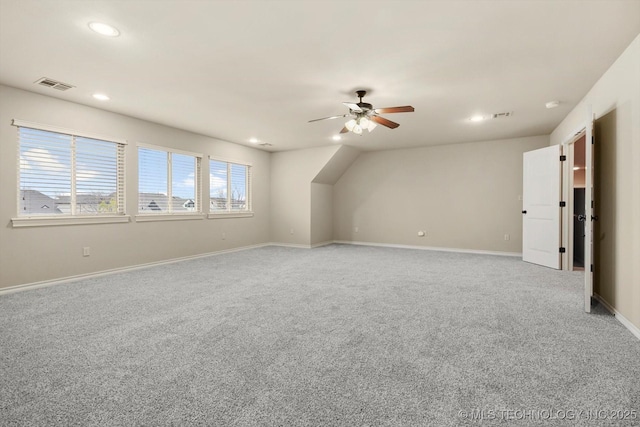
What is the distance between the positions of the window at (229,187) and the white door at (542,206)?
584 cm

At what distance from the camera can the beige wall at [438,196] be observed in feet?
20.7

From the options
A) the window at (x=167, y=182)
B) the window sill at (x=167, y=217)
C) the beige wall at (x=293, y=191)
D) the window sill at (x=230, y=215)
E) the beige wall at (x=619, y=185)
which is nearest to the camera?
the beige wall at (x=619, y=185)

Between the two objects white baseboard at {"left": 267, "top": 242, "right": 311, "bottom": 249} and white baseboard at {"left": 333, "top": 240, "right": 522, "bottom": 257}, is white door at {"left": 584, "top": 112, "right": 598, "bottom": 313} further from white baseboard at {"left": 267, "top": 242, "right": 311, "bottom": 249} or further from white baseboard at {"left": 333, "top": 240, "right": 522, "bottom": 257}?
white baseboard at {"left": 267, "top": 242, "right": 311, "bottom": 249}

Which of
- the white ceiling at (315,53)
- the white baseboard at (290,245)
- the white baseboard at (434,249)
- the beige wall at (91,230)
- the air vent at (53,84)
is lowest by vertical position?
the white baseboard at (434,249)

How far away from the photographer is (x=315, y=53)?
2799mm

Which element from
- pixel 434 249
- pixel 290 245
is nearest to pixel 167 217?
pixel 290 245

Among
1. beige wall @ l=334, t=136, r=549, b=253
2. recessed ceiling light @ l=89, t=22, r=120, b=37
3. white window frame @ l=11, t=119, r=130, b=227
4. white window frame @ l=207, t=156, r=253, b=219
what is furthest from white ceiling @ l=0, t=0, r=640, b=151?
white window frame @ l=207, t=156, r=253, b=219

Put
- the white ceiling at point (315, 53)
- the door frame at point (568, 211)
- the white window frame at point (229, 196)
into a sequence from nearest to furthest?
the white ceiling at point (315, 53), the door frame at point (568, 211), the white window frame at point (229, 196)

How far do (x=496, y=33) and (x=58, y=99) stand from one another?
525 cm

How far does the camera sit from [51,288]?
369 centimetres

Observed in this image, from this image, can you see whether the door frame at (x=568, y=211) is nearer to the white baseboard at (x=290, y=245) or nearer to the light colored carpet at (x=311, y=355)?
the light colored carpet at (x=311, y=355)

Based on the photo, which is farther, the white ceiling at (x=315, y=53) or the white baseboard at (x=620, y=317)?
the white baseboard at (x=620, y=317)

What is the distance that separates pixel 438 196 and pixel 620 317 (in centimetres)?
459

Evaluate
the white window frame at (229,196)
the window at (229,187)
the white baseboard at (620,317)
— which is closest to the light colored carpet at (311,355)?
the white baseboard at (620,317)
